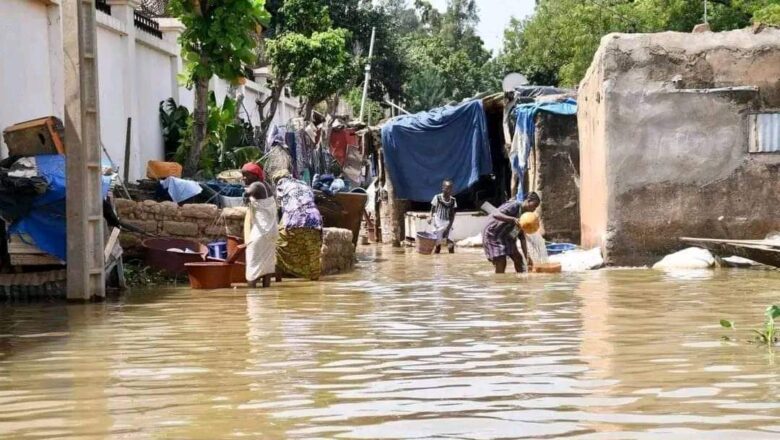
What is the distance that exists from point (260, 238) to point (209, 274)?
690 millimetres

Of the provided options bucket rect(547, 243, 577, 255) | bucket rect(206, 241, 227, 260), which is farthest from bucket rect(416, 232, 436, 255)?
bucket rect(206, 241, 227, 260)

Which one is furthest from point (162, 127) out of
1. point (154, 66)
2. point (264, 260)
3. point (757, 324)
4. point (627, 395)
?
point (627, 395)

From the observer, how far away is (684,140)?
16.0m

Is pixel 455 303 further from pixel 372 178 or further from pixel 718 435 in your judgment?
pixel 372 178

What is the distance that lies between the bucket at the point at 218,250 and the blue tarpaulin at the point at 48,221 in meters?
2.66

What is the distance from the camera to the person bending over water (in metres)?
15.0

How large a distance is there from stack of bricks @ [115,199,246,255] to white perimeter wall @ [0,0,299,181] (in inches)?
62.4

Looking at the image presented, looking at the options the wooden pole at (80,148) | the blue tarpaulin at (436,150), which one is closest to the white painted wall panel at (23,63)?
the wooden pole at (80,148)

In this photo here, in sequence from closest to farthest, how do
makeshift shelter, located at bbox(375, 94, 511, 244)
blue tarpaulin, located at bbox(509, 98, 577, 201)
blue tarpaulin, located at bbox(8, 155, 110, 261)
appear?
blue tarpaulin, located at bbox(8, 155, 110, 261)
blue tarpaulin, located at bbox(509, 98, 577, 201)
makeshift shelter, located at bbox(375, 94, 511, 244)

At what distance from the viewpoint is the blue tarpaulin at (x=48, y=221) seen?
12.3 m

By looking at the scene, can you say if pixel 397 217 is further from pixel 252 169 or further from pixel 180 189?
pixel 252 169

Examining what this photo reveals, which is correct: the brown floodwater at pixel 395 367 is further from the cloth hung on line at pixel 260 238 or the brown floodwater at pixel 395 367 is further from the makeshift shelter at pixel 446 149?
the makeshift shelter at pixel 446 149

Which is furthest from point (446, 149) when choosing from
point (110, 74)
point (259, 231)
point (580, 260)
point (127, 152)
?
point (259, 231)

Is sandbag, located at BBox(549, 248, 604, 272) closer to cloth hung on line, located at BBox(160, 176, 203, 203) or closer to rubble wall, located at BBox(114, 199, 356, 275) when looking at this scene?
rubble wall, located at BBox(114, 199, 356, 275)
